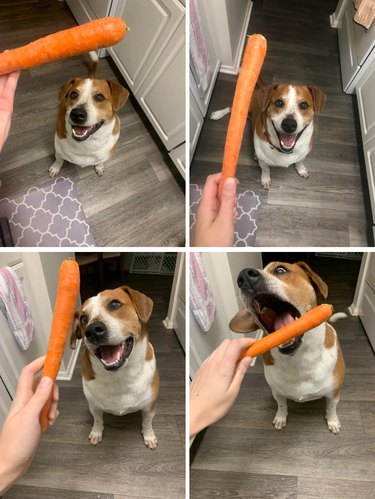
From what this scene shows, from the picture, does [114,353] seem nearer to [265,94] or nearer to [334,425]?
[334,425]

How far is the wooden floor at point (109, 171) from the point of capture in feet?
7.83

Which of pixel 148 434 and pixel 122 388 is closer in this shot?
pixel 122 388

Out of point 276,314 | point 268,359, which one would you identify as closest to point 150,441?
point 268,359

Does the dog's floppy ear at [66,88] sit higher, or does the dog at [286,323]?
the dog's floppy ear at [66,88]

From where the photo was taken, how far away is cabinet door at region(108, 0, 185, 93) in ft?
6.86

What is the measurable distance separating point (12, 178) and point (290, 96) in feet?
5.48

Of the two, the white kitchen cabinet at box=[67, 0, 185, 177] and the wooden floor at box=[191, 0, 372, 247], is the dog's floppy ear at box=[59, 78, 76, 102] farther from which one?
the wooden floor at box=[191, 0, 372, 247]

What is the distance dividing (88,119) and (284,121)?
0.96m

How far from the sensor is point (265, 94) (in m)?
1.99

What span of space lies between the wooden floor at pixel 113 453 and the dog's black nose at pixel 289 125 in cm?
105

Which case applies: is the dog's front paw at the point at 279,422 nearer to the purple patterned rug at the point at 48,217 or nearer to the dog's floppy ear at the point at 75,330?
the dog's floppy ear at the point at 75,330

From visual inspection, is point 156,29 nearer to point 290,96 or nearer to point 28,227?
point 290,96

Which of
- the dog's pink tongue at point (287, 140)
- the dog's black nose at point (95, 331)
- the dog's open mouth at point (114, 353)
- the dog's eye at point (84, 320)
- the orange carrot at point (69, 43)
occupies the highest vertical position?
the orange carrot at point (69, 43)

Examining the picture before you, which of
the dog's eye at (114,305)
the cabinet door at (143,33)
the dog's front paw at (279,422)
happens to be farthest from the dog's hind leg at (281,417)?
the cabinet door at (143,33)
